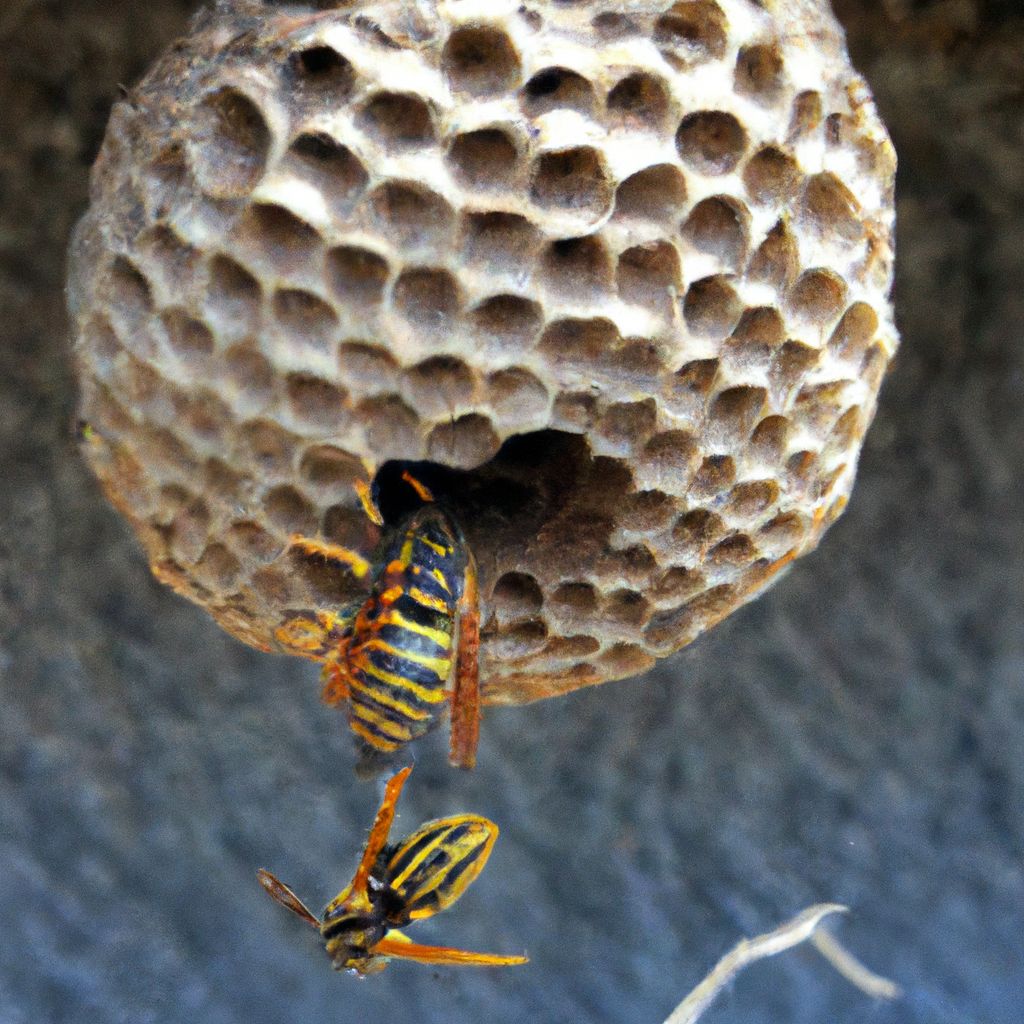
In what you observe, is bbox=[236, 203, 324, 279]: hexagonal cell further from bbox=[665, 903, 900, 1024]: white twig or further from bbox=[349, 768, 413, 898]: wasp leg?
bbox=[665, 903, 900, 1024]: white twig

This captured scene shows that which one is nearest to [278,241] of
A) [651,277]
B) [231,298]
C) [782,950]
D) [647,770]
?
[231,298]

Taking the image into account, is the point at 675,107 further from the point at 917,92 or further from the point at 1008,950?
the point at 1008,950

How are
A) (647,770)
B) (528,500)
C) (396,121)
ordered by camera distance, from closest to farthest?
(396,121), (528,500), (647,770)

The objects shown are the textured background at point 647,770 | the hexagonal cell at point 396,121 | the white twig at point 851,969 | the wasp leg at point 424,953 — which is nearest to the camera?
the hexagonal cell at point 396,121

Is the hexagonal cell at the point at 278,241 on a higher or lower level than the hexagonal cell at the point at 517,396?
higher

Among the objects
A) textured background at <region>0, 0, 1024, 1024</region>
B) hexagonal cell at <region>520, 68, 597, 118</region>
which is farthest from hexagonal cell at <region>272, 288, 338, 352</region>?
textured background at <region>0, 0, 1024, 1024</region>

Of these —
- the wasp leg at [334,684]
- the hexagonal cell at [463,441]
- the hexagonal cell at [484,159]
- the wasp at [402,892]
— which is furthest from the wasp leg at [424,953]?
the hexagonal cell at [484,159]

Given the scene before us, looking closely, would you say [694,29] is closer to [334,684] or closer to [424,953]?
[334,684]

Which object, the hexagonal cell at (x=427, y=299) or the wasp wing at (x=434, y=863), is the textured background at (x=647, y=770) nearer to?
the wasp wing at (x=434, y=863)
